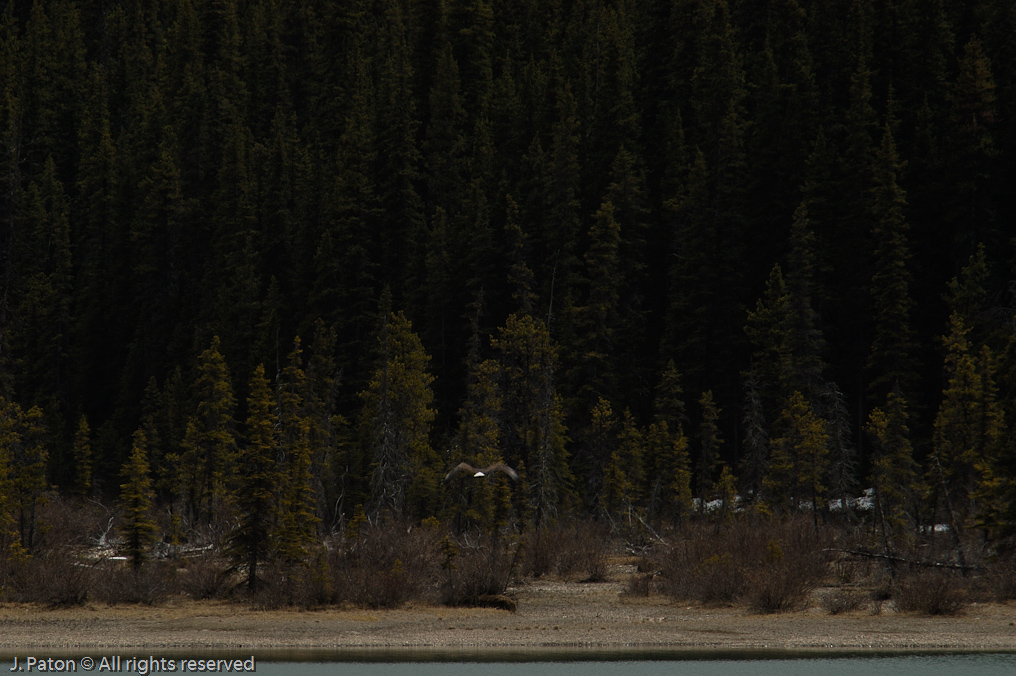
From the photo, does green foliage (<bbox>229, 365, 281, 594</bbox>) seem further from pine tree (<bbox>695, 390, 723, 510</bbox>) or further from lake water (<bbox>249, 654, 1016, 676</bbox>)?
pine tree (<bbox>695, 390, 723, 510</bbox>)

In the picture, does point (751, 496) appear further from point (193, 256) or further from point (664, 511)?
point (193, 256)

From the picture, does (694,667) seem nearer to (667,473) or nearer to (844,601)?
(844,601)

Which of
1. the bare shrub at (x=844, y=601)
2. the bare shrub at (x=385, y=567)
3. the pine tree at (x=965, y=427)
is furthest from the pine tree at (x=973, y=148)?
the bare shrub at (x=385, y=567)

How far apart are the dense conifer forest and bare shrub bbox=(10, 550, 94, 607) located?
7.37ft

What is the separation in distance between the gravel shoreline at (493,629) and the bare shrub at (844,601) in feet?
0.95

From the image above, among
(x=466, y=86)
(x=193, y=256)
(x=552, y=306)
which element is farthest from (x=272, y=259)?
(x=552, y=306)

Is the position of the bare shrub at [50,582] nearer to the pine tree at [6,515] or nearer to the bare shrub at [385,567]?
the pine tree at [6,515]

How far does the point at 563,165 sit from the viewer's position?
65688 millimetres

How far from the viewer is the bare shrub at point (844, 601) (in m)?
28.5

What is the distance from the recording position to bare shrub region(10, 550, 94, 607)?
28969 mm

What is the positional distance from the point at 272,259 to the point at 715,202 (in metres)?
29.3

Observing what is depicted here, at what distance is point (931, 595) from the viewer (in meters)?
27.6

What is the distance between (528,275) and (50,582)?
3501 centimetres

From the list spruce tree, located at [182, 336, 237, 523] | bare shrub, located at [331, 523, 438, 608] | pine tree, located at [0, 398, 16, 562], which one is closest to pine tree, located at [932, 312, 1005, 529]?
bare shrub, located at [331, 523, 438, 608]
